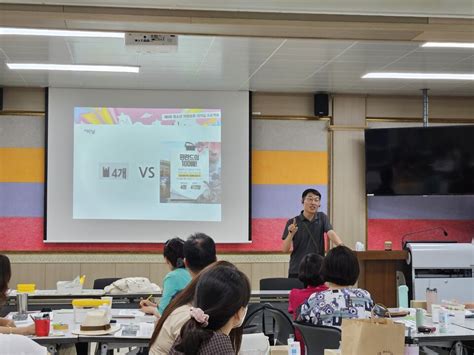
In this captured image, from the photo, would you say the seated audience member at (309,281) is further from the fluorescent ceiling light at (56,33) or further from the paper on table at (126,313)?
the fluorescent ceiling light at (56,33)

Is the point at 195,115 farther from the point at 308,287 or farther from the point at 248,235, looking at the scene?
the point at 308,287

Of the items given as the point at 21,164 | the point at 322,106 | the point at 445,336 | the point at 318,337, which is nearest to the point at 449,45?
the point at 322,106

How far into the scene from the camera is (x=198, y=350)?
2254mm

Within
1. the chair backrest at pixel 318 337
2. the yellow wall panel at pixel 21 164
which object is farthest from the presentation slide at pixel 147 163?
the chair backrest at pixel 318 337

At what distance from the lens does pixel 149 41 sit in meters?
5.43

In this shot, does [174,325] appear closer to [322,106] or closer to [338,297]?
[338,297]

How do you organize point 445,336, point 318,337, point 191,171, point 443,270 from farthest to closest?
point 191,171, point 443,270, point 445,336, point 318,337

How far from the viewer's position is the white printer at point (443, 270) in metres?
7.76

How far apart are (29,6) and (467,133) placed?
543 centimetres

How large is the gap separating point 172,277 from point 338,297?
1142mm

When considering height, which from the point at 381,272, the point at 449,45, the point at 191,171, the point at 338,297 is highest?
the point at 449,45

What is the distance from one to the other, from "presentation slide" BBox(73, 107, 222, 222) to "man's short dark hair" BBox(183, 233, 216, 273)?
431 cm

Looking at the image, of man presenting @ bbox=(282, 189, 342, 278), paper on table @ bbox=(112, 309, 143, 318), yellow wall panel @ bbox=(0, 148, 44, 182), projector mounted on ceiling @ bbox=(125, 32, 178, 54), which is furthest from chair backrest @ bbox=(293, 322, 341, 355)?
yellow wall panel @ bbox=(0, 148, 44, 182)

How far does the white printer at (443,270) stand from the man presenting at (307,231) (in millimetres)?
1278
